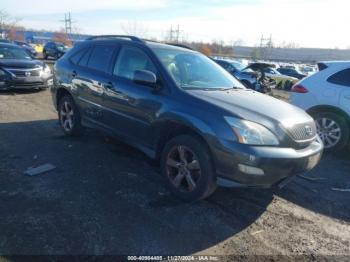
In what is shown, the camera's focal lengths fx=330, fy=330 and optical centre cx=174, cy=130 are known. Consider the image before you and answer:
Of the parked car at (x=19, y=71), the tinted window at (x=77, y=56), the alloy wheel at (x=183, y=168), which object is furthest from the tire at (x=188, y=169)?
the parked car at (x=19, y=71)

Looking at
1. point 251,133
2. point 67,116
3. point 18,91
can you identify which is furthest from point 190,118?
point 18,91

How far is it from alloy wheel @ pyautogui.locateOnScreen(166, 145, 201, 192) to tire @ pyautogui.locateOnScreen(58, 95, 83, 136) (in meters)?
2.49

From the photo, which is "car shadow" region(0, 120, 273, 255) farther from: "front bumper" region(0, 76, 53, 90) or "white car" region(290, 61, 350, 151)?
"front bumper" region(0, 76, 53, 90)

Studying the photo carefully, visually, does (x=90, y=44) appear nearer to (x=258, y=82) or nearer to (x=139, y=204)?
(x=139, y=204)

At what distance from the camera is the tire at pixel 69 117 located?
19.2 ft

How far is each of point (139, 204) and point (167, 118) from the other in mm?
1058

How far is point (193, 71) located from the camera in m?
4.60

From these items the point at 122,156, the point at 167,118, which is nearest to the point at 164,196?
Result: the point at 167,118

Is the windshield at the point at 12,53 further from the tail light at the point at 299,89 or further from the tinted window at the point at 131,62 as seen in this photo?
the tail light at the point at 299,89

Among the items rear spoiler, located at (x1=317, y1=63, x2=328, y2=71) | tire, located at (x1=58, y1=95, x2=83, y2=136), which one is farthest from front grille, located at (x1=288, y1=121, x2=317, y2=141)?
tire, located at (x1=58, y1=95, x2=83, y2=136)

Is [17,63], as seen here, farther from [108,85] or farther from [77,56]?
[108,85]

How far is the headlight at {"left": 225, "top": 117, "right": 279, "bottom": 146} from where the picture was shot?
3387 mm

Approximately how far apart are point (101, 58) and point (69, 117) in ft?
4.66

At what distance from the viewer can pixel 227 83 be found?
4.80 m
